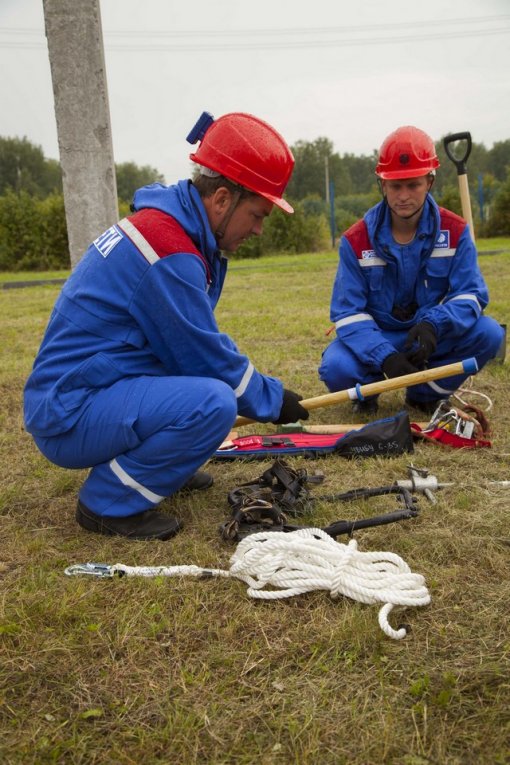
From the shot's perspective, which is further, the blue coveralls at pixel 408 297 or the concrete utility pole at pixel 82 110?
the blue coveralls at pixel 408 297

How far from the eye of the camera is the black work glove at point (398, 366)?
430 centimetres

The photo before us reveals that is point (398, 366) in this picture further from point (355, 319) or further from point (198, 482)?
point (198, 482)

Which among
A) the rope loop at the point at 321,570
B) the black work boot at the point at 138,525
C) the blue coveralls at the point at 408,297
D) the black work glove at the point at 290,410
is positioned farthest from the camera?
the blue coveralls at the point at 408,297

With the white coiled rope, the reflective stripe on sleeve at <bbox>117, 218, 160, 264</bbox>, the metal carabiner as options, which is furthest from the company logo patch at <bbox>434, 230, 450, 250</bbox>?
the metal carabiner

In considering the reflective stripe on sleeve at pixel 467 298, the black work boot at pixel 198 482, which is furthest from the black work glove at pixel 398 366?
the black work boot at pixel 198 482

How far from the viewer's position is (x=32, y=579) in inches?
102

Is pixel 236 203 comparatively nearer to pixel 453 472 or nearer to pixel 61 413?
pixel 61 413

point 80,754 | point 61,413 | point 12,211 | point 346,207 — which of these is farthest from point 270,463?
point 346,207

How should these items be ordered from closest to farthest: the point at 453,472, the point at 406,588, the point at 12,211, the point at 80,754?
the point at 80,754 < the point at 406,588 < the point at 453,472 < the point at 12,211

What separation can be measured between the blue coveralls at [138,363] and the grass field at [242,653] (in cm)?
38

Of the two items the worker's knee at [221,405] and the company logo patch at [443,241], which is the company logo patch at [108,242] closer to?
the worker's knee at [221,405]

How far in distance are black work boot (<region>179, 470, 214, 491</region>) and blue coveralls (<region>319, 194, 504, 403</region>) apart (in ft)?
4.80

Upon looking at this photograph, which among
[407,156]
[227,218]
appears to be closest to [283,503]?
[227,218]

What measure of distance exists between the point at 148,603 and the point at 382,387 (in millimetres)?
2131
